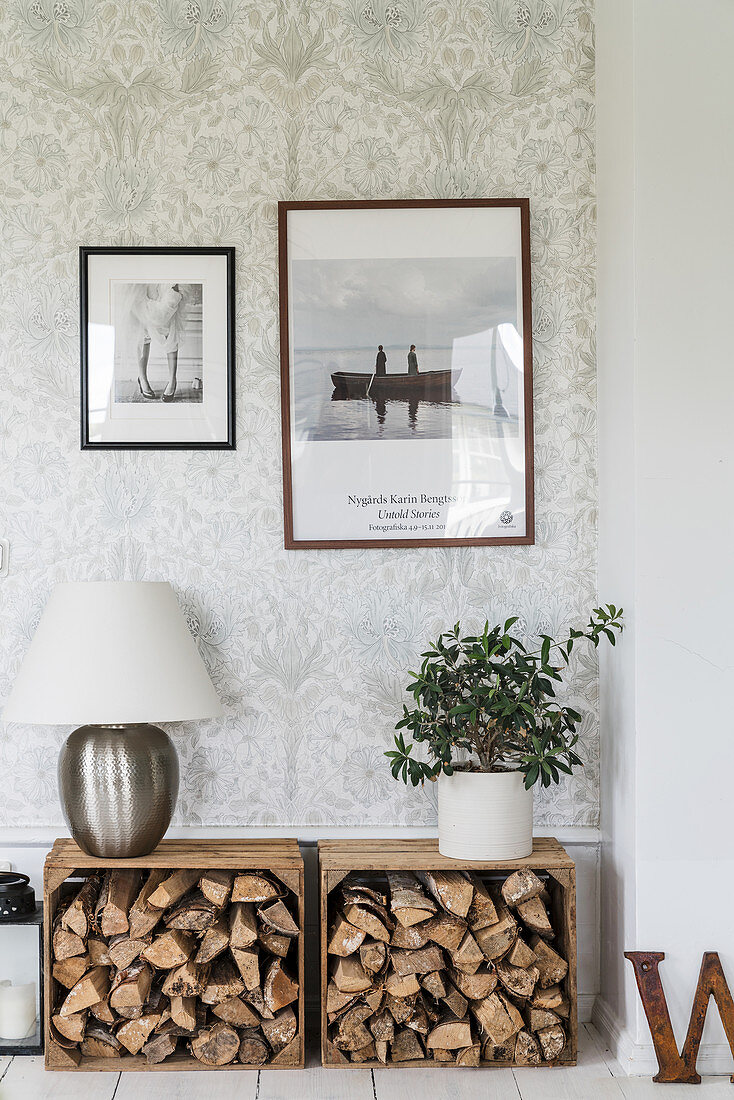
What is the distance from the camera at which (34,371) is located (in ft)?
7.66

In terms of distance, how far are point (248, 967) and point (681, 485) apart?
1357mm

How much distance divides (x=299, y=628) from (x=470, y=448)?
23.7 inches

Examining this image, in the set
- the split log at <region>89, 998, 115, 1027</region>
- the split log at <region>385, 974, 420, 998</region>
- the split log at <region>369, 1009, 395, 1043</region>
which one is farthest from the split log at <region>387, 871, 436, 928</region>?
the split log at <region>89, 998, 115, 1027</region>

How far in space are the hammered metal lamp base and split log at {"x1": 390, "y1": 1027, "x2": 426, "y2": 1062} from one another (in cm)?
66

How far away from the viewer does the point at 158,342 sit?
92.0 inches

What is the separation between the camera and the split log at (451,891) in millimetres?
1990

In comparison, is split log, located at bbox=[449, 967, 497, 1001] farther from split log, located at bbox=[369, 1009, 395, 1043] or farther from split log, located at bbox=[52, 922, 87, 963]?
split log, located at bbox=[52, 922, 87, 963]

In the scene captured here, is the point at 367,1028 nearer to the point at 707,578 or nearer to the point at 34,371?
the point at 707,578

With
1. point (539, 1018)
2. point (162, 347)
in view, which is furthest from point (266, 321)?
point (539, 1018)

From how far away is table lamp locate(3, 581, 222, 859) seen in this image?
6.50ft

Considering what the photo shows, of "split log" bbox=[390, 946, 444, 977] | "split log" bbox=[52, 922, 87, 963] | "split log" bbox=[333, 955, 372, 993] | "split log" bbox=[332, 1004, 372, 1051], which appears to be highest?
"split log" bbox=[52, 922, 87, 963]

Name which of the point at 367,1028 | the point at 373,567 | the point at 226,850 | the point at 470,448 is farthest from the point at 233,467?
the point at 367,1028

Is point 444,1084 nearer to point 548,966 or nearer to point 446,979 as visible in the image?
point 446,979

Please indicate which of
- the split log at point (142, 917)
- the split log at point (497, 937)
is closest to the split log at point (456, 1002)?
the split log at point (497, 937)
